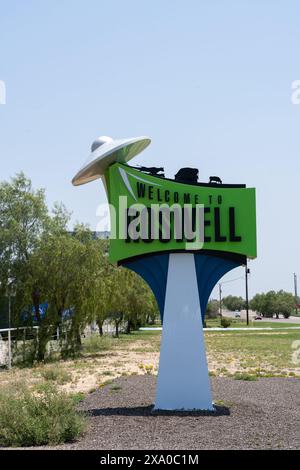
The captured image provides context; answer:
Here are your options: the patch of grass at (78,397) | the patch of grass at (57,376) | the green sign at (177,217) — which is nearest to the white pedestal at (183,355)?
the green sign at (177,217)

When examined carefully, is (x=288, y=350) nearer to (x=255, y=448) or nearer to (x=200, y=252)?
(x=200, y=252)

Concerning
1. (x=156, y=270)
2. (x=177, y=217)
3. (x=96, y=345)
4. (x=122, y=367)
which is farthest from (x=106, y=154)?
(x=96, y=345)

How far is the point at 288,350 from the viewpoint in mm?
31344

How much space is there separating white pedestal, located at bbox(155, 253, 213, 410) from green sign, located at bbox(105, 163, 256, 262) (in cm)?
91

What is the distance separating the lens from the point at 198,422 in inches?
425

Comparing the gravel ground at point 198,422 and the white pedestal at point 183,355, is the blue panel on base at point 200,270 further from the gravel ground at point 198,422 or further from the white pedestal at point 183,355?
the gravel ground at point 198,422

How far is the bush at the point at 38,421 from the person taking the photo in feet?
29.8

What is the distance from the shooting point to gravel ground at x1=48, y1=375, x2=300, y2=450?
29.5ft

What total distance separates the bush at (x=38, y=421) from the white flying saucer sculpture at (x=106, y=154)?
5.08m

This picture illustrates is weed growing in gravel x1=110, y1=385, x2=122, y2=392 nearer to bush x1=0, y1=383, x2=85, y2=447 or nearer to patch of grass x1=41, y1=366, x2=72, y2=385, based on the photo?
patch of grass x1=41, y1=366, x2=72, y2=385

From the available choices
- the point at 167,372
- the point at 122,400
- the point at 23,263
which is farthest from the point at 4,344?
the point at 167,372

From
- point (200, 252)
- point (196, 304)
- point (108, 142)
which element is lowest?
point (196, 304)

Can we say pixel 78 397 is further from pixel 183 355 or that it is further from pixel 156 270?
pixel 156 270
